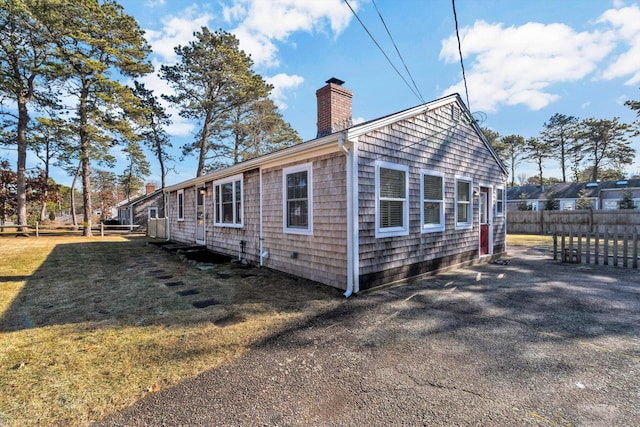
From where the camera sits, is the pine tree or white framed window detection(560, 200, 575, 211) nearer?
the pine tree

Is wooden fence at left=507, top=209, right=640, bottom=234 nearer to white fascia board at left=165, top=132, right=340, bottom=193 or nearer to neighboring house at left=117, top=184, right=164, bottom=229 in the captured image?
white fascia board at left=165, top=132, right=340, bottom=193

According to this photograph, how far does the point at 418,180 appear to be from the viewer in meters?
6.70

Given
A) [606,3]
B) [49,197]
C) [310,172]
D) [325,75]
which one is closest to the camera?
Result: [310,172]

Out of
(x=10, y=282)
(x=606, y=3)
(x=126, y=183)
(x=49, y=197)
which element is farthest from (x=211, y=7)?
(x=126, y=183)

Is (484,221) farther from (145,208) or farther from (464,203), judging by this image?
(145,208)

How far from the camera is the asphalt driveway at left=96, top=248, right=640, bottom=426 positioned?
2.25m

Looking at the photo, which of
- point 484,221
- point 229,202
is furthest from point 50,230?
point 484,221

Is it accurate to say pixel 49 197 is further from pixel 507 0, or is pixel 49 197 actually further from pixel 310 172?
pixel 507 0

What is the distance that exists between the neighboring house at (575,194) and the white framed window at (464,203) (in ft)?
80.7

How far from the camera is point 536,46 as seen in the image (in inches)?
306

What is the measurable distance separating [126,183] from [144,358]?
42.3 m

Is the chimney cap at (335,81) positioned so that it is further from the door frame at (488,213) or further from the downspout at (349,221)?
the door frame at (488,213)

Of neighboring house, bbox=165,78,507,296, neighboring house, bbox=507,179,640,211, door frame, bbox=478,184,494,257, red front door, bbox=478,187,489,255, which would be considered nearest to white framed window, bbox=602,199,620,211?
neighboring house, bbox=507,179,640,211

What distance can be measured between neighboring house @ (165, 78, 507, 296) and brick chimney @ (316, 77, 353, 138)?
26 millimetres
